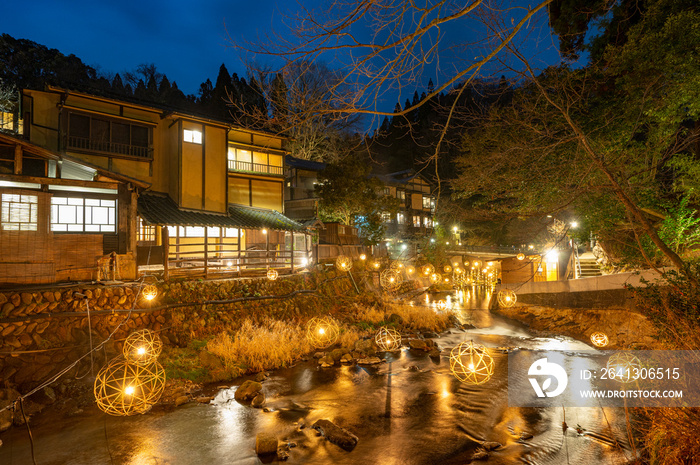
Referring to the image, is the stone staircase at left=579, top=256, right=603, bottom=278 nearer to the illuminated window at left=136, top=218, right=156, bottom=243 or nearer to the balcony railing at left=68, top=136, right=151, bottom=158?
the illuminated window at left=136, top=218, right=156, bottom=243

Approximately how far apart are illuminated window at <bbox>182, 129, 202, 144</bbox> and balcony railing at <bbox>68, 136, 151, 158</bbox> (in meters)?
1.89

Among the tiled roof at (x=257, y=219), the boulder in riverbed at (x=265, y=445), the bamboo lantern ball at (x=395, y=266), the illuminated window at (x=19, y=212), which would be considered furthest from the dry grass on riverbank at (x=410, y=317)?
the illuminated window at (x=19, y=212)

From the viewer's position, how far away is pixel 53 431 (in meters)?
8.48

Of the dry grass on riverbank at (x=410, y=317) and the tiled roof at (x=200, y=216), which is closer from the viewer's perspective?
the tiled roof at (x=200, y=216)

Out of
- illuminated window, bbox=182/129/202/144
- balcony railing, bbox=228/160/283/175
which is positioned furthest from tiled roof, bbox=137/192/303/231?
illuminated window, bbox=182/129/202/144

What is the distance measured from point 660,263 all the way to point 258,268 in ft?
60.2

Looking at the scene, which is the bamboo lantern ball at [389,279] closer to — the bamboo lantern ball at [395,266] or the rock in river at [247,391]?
the bamboo lantern ball at [395,266]

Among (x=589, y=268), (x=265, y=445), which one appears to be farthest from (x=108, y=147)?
(x=589, y=268)

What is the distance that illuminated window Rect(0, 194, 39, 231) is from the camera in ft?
36.2

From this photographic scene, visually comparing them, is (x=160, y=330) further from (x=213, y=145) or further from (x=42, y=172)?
(x=213, y=145)

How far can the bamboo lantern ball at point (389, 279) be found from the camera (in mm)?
22148

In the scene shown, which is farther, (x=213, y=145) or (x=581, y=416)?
(x=213, y=145)

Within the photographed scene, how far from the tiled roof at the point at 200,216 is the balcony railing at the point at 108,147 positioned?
211 centimetres

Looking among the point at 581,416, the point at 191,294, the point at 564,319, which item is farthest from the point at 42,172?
the point at 564,319
